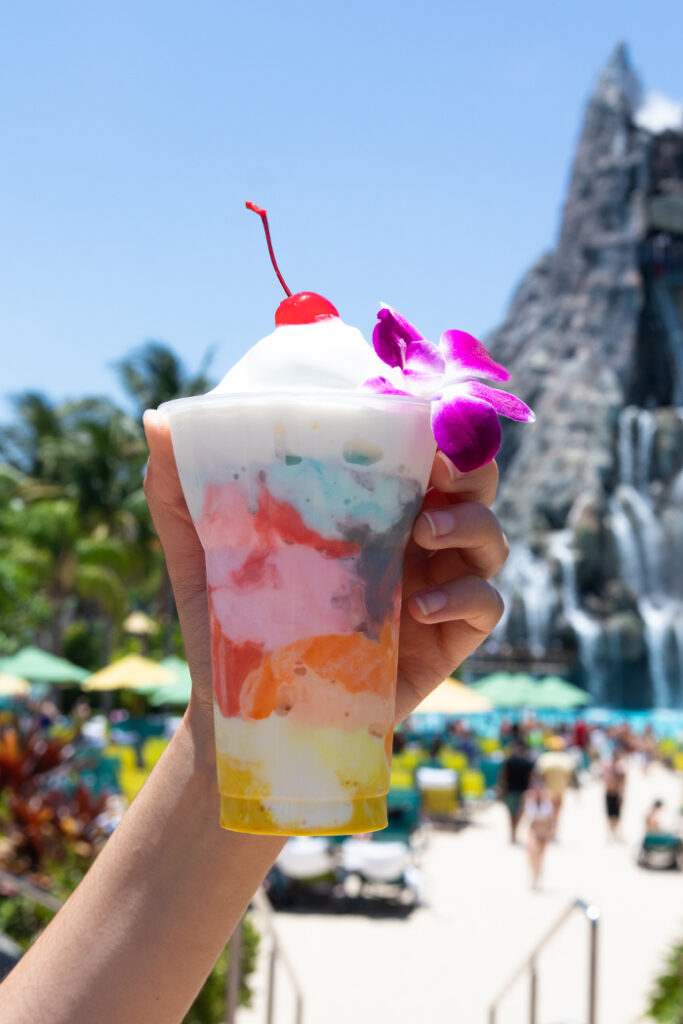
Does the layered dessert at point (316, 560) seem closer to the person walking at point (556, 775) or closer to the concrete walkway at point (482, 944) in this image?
the concrete walkway at point (482, 944)

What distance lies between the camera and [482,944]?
28.9 ft

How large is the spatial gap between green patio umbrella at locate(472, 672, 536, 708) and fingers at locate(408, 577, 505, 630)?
69.9 ft

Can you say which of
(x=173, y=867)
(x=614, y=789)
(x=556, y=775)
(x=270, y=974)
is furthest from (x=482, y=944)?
(x=173, y=867)

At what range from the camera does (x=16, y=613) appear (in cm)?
1972

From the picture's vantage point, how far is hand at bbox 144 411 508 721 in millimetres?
1162

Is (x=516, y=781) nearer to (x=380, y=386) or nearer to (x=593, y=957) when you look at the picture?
(x=593, y=957)

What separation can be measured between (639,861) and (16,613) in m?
12.8

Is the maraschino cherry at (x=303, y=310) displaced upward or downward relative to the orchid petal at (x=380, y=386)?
upward

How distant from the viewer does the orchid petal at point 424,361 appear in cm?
114

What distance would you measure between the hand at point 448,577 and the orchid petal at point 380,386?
0.10 m

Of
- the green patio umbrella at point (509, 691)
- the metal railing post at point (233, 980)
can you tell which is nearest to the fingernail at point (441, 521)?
the metal railing post at point (233, 980)

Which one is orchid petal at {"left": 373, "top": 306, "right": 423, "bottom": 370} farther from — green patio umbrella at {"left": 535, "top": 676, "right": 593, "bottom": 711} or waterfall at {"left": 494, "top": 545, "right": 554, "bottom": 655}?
waterfall at {"left": 494, "top": 545, "right": 554, "bottom": 655}

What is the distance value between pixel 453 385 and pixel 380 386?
9 centimetres

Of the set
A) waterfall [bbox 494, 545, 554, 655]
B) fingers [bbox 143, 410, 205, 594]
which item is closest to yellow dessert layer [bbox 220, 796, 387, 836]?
fingers [bbox 143, 410, 205, 594]
